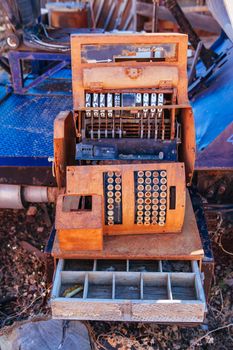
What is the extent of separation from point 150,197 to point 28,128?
5.74ft

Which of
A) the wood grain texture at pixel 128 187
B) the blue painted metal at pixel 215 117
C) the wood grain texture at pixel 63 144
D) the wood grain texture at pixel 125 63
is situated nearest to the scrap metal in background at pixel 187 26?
the blue painted metal at pixel 215 117

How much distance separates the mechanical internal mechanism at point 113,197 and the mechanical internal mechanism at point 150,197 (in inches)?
3.7

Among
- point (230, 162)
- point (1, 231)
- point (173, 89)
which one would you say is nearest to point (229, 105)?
point (230, 162)

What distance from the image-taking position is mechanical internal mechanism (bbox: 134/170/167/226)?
91.3 inches

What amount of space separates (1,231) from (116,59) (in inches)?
79.8

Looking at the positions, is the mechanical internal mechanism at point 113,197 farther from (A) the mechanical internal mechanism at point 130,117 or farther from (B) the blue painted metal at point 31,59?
(B) the blue painted metal at point 31,59

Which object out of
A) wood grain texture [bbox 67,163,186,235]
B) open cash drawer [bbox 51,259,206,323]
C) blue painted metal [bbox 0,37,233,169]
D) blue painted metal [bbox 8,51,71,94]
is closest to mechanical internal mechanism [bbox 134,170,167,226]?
wood grain texture [bbox 67,163,186,235]

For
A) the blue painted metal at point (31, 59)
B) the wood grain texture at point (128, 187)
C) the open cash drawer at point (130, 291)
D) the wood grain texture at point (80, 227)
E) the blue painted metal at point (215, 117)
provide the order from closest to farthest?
the open cash drawer at point (130, 291)
the wood grain texture at point (80, 227)
the wood grain texture at point (128, 187)
the blue painted metal at point (215, 117)
the blue painted metal at point (31, 59)

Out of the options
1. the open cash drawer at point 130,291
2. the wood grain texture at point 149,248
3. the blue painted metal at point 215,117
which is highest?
the blue painted metal at point 215,117

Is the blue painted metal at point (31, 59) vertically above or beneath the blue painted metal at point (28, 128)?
above

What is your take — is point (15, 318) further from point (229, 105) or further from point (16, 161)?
point (229, 105)

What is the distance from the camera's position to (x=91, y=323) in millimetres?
2430

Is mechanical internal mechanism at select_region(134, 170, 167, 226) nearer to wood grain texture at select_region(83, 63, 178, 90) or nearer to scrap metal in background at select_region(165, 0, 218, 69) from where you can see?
wood grain texture at select_region(83, 63, 178, 90)

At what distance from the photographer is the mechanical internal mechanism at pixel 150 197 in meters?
2.32
